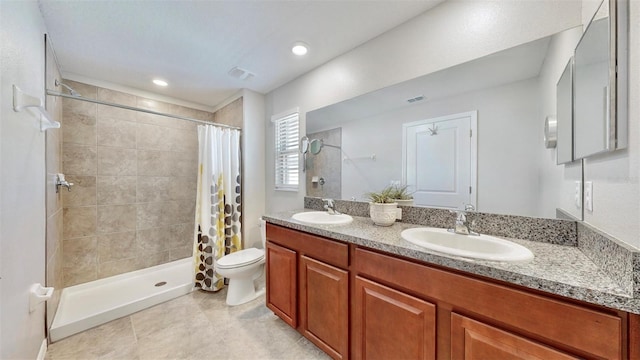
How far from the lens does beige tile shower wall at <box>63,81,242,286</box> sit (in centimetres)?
228

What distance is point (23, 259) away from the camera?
1.08 m

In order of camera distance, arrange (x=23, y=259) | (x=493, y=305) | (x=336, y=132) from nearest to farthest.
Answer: (x=493, y=305)
(x=23, y=259)
(x=336, y=132)

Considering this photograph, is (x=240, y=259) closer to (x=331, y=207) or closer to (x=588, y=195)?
(x=331, y=207)

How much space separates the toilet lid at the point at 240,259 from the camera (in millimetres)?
2004

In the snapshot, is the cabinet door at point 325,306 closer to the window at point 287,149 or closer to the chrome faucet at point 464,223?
the chrome faucet at point 464,223

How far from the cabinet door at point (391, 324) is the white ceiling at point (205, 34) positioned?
172 centimetres

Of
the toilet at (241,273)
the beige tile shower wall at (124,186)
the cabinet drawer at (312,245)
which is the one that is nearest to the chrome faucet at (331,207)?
the cabinet drawer at (312,245)

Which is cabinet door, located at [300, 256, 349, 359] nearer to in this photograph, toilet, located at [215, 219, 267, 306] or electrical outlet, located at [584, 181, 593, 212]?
toilet, located at [215, 219, 267, 306]

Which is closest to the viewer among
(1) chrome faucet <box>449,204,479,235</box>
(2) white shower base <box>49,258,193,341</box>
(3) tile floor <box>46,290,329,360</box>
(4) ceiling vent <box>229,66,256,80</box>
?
(1) chrome faucet <box>449,204,479,235</box>

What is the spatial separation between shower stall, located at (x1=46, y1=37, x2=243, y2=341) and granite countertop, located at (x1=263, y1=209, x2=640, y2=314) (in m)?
2.27

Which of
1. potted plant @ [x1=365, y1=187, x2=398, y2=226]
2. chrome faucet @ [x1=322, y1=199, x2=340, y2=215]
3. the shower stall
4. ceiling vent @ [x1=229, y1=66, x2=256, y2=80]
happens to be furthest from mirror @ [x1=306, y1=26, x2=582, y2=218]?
the shower stall

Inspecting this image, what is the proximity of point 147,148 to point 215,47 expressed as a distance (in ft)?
5.65

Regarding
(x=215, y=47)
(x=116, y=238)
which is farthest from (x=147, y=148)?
(x=215, y=47)

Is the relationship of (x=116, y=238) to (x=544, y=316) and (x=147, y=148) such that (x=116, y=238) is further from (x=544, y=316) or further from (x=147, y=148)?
(x=544, y=316)
